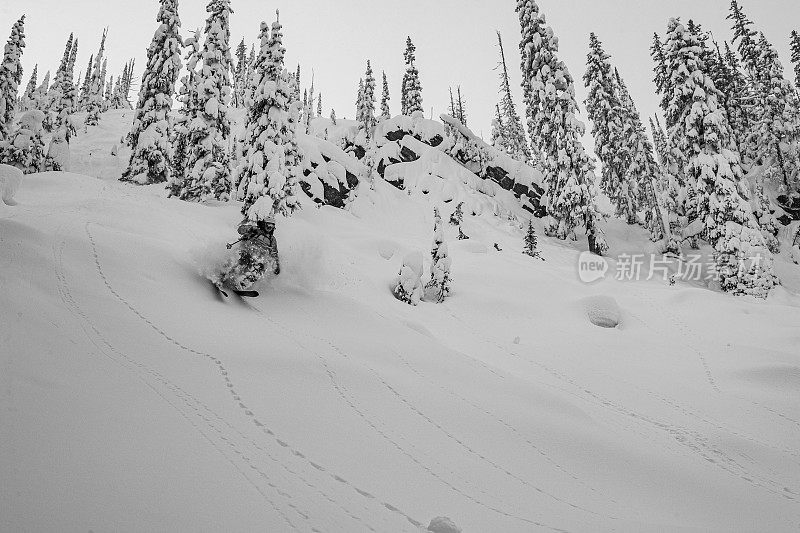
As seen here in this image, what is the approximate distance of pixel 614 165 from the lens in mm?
31125

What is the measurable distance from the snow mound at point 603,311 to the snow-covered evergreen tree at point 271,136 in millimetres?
13506

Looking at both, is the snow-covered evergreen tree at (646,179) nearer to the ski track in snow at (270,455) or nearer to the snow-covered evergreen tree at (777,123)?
the snow-covered evergreen tree at (777,123)

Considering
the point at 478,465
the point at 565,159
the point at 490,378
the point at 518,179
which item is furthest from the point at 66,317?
the point at 518,179

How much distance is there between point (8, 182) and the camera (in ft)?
46.6

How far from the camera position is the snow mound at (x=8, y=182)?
1386 cm

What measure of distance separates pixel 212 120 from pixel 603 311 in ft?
72.8

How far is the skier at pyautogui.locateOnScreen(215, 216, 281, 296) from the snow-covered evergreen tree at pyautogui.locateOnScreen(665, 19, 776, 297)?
73.0 feet

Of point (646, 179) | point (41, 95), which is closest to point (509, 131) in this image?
point (646, 179)

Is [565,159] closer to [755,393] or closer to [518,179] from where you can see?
[518,179]

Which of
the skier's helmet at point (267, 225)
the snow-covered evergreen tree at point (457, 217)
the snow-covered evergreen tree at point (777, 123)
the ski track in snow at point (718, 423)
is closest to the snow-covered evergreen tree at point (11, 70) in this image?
the skier's helmet at point (267, 225)

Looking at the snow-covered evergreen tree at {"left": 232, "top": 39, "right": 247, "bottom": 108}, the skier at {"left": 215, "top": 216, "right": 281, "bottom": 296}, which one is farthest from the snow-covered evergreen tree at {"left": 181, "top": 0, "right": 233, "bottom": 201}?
the snow-covered evergreen tree at {"left": 232, "top": 39, "right": 247, "bottom": 108}

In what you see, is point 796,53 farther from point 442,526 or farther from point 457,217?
point 442,526

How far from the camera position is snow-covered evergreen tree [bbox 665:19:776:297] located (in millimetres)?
20156

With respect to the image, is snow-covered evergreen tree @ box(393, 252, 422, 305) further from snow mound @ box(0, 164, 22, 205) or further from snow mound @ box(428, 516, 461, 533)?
snow mound @ box(0, 164, 22, 205)
